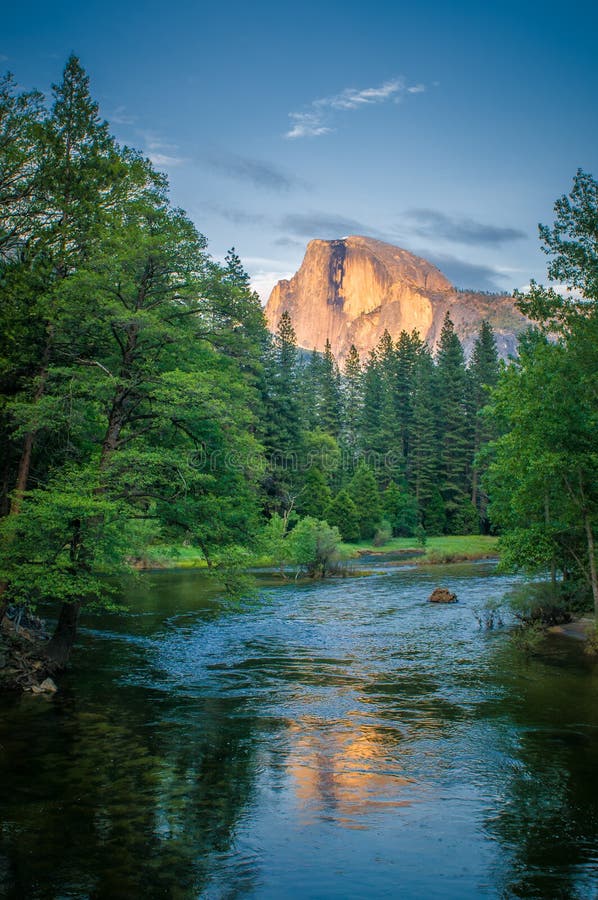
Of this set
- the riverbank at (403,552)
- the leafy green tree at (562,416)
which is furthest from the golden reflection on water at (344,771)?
the riverbank at (403,552)

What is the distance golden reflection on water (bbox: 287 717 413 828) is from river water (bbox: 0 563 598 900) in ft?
0.13

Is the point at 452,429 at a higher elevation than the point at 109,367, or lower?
higher

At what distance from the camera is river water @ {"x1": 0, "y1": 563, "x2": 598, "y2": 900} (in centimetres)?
742

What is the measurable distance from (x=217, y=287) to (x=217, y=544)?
6631mm

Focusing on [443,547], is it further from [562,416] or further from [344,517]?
[562,416]

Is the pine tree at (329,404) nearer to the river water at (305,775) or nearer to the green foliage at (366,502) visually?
the green foliage at (366,502)

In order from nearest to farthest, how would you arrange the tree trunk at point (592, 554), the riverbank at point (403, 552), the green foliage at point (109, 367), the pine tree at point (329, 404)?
1. the green foliage at point (109, 367)
2. the tree trunk at point (592, 554)
3. the riverbank at point (403, 552)
4. the pine tree at point (329, 404)

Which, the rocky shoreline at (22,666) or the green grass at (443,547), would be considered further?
the green grass at (443,547)

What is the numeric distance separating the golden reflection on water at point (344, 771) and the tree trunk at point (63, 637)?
6519 millimetres

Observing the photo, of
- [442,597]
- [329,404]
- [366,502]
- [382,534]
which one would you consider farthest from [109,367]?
[329,404]

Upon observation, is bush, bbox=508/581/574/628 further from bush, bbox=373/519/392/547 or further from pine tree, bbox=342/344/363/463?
pine tree, bbox=342/344/363/463

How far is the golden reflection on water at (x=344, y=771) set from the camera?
9.30 meters

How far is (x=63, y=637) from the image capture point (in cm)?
1641

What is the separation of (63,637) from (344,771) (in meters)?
8.90
